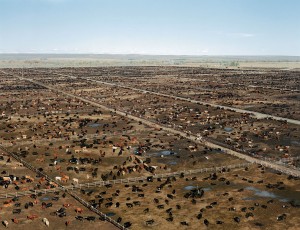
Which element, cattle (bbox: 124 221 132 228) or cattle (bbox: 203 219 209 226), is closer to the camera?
cattle (bbox: 124 221 132 228)

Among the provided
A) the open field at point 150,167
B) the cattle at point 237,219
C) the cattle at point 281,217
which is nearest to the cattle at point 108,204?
the open field at point 150,167

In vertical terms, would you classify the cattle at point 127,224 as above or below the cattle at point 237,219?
below

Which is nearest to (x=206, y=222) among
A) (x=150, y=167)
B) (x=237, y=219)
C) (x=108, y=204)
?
(x=237, y=219)

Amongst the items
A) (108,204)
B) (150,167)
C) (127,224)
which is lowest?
(127,224)

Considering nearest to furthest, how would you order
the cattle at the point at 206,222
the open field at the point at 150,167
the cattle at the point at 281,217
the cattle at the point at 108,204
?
the cattle at the point at 206,222, the cattle at the point at 281,217, the open field at the point at 150,167, the cattle at the point at 108,204

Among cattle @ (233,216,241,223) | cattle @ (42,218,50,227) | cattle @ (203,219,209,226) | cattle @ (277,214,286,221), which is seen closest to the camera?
cattle @ (42,218,50,227)

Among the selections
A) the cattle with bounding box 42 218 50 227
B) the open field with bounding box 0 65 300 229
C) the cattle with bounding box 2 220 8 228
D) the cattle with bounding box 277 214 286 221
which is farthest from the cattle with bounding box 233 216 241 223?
the cattle with bounding box 2 220 8 228

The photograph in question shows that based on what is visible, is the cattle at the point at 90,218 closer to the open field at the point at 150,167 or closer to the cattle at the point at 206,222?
the open field at the point at 150,167

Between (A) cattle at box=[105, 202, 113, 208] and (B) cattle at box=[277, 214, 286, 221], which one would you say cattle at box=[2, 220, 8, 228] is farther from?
(B) cattle at box=[277, 214, 286, 221]

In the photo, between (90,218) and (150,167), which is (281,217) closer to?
(90,218)
